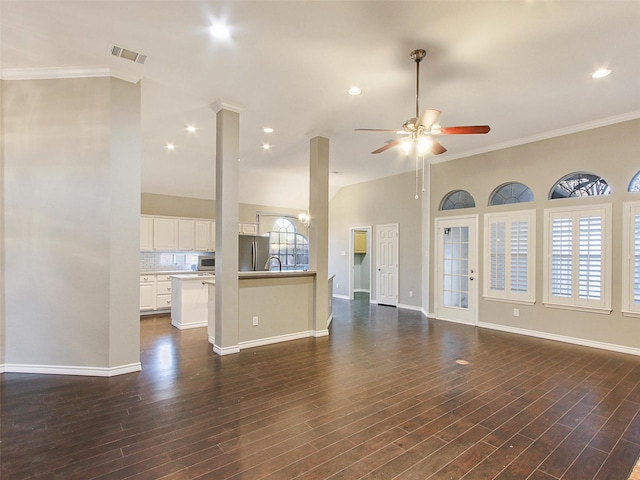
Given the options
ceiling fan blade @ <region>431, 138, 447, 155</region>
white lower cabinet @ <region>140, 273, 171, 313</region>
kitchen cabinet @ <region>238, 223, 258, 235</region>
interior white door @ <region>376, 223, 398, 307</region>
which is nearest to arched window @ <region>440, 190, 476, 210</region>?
interior white door @ <region>376, 223, 398, 307</region>

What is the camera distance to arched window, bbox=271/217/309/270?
975 centimetres

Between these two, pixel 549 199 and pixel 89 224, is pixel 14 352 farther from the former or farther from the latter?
pixel 549 199

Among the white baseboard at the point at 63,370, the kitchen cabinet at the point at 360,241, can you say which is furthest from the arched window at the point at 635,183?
the white baseboard at the point at 63,370

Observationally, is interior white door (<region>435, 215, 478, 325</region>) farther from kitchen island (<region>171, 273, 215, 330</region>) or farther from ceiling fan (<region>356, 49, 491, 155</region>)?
kitchen island (<region>171, 273, 215, 330</region>)

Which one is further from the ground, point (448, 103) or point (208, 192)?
point (448, 103)

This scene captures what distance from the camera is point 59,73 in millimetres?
3553

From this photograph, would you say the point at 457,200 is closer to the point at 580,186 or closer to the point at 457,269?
the point at 457,269

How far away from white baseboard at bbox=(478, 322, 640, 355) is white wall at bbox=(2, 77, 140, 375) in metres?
5.62

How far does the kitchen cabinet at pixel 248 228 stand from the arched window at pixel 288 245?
60cm

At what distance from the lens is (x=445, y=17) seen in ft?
8.62

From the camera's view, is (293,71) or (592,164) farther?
(592,164)

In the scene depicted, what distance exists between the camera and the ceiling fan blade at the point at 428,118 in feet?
9.73

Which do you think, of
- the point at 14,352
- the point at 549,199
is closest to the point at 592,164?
the point at 549,199

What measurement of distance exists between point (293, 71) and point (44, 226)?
3160 millimetres
